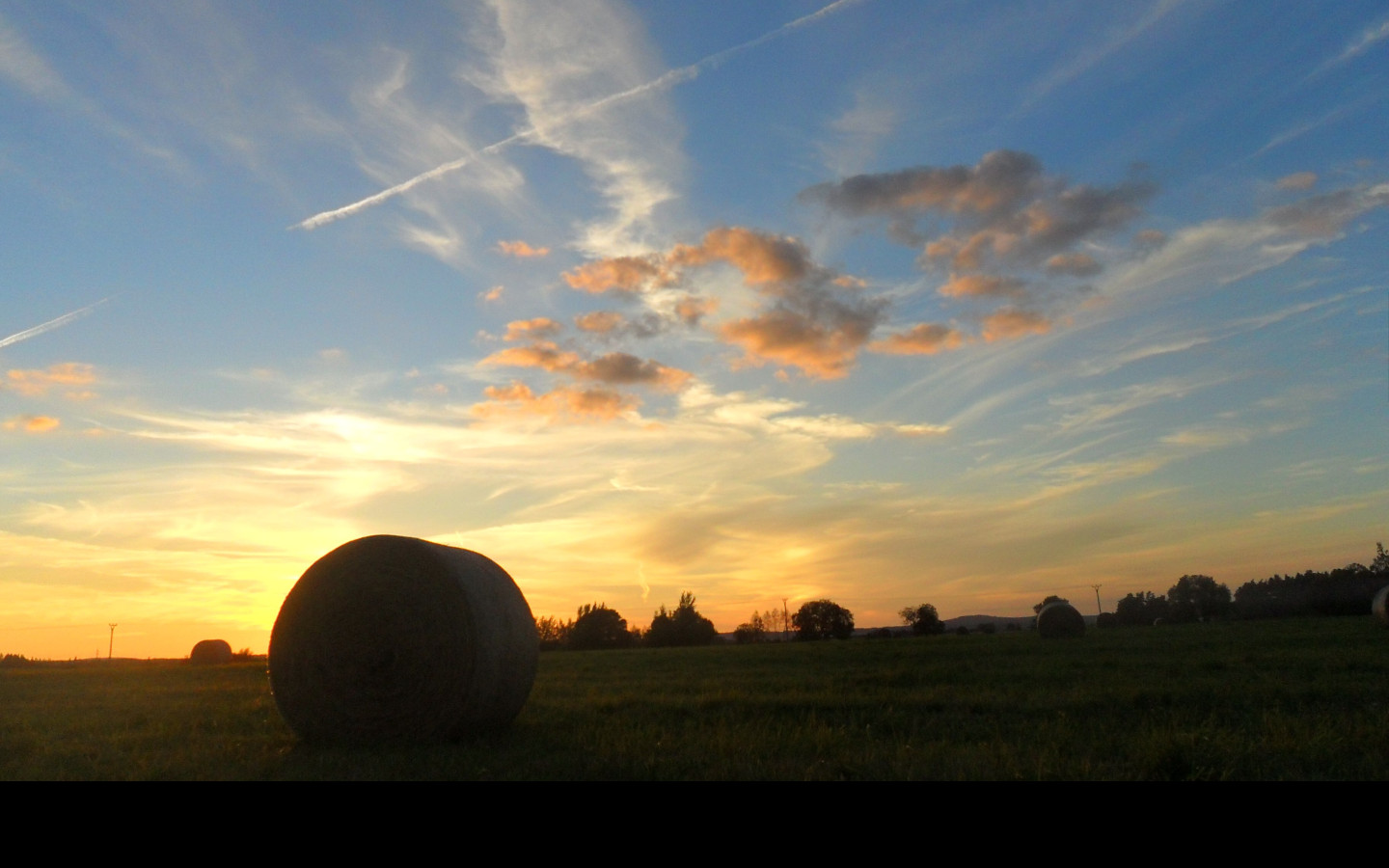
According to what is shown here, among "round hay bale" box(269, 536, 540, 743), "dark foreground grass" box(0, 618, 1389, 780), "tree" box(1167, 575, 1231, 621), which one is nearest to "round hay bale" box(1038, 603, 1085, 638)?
"dark foreground grass" box(0, 618, 1389, 780)

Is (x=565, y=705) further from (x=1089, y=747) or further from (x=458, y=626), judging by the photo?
(x=1089, y=747)

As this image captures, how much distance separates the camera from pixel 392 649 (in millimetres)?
11344

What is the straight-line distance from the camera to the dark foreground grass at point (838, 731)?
6973mm

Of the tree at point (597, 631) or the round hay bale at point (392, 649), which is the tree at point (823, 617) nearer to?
the tree at point (597, 631)

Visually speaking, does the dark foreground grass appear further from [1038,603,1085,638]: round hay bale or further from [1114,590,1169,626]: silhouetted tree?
[1114,590,1169,626]: silhouetted tree

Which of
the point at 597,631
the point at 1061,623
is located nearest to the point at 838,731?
the point at 1061,623

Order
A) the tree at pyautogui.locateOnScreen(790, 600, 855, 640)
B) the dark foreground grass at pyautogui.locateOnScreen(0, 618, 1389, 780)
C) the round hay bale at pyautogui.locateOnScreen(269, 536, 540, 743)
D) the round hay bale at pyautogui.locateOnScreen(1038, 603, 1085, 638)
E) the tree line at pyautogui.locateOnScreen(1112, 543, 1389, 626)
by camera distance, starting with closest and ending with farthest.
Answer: the dark foreground grass at pyautogui.locateOnScreen(0, 618, 1389, 780), the round hay bale at pyautogui.locateOnScreen(269, 536, 540, 743), the round hay bale at pyautogui.locateOnScreen(1038, 603, 1085, 638), the tree line at pyautogui.locateOnScreen(1112, 543, 1389, 626), the tree at pyautogui.locateOnScreen(790, 600, 855, 640)

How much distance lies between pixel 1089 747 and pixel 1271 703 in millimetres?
4887

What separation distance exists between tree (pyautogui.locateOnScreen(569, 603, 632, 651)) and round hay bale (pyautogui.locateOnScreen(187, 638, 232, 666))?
28.1 metres

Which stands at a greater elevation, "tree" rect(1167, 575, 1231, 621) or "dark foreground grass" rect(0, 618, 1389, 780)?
"tree" rect(1167, 575, 1231, 621)

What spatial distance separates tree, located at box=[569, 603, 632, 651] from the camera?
224 feet

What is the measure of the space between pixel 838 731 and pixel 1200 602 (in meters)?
90.5

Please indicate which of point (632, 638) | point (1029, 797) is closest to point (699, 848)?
point (1029, 797)

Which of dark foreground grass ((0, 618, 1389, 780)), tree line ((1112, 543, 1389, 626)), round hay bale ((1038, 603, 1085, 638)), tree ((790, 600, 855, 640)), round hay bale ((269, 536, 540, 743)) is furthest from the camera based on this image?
tree ((790, 600, 855, 640))
